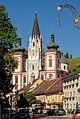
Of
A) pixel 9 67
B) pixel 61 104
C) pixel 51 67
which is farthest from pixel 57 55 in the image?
pixel 9 67

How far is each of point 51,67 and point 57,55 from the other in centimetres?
658

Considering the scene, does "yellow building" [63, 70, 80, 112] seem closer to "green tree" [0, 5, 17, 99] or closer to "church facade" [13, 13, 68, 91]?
"green tree" [0, 5, 17, 99]

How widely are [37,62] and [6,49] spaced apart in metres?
107

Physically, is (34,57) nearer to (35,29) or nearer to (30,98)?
(35,29)

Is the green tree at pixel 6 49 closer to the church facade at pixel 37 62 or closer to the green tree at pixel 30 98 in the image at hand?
the green tree at pixel 30 98

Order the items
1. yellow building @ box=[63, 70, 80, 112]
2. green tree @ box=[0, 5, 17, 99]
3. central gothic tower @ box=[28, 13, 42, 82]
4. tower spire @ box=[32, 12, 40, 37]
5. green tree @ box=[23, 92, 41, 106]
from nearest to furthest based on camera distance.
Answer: green tree @ box=[0, 5, 17, 99] → yellow building @ box=[63, 70, 80, 112] → green tree @ box=[23, 92, 41, 106] → central gothic tower @ box=[28, 13, 42, 82] → tower spire @ box=[32, 12, 40, 37]

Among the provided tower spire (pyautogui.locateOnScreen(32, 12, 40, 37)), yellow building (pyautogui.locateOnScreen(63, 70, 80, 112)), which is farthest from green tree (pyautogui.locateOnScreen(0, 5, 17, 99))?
tower spire (pyautogui.locateOnScreen(32, 12, 40, 37))

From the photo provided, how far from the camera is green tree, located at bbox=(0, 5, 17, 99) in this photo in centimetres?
4259

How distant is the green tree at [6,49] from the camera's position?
42.6 m

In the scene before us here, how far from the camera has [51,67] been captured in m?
145

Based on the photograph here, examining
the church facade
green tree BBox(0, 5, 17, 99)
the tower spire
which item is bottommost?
green tree BBox(0, 5, 17, 99)

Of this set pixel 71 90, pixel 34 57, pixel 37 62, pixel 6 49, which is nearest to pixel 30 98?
pixel 71 90

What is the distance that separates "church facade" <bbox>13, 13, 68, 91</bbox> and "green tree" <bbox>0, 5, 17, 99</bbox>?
101 metres

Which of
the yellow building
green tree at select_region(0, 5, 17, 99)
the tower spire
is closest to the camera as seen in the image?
green tree at select_region(0, 5, 17, 99)
